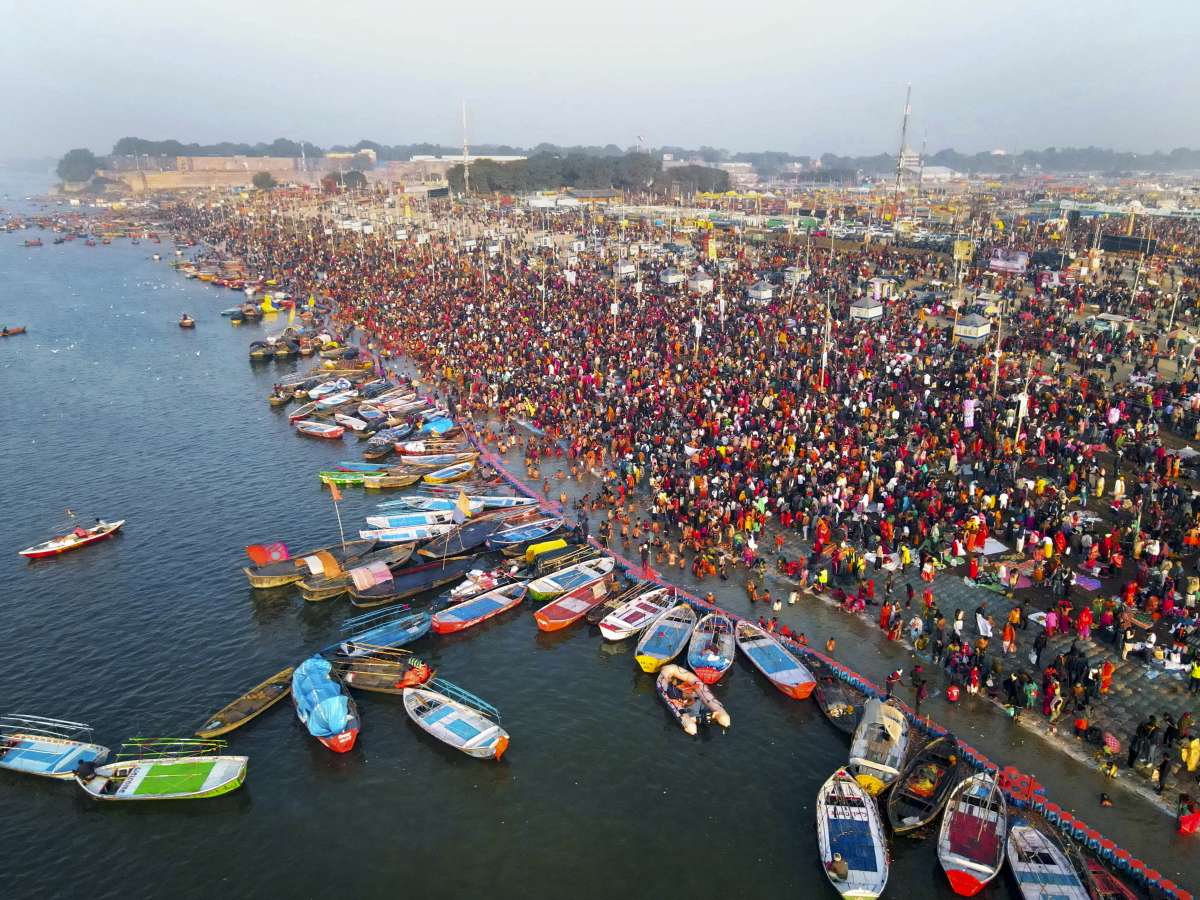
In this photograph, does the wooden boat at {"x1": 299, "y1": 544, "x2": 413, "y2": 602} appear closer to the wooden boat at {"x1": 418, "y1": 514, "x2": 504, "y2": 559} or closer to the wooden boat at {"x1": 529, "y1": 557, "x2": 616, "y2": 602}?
the wooden boat at {"x1": 418, "y1": 514, "x2": 504, "y2": 559}

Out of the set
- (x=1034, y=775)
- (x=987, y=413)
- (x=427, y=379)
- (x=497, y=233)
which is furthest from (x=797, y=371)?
(x=497, y=233)

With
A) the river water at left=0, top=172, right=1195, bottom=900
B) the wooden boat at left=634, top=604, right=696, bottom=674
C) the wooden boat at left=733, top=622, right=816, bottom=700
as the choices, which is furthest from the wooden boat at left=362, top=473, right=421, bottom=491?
the wooden boat at left=733, top=622, right=816, bottom=700

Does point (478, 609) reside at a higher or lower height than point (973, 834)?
lower

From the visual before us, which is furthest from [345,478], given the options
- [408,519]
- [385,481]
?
[408,519]

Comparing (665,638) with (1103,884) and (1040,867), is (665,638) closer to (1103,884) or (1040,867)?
(1040,867)

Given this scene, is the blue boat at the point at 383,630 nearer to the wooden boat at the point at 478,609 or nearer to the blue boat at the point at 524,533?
the wooden boat at the point at 478,609
